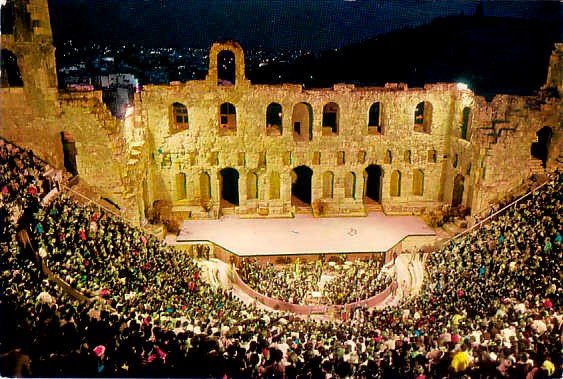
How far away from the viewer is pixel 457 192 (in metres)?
35.2

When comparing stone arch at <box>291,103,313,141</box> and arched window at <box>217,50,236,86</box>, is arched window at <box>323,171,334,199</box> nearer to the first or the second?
stone arch at <box>291,103,313,141</box>

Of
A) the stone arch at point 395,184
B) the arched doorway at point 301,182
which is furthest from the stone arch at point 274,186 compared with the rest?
the stone arch at point 395,184

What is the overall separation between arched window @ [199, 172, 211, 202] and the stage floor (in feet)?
6.57

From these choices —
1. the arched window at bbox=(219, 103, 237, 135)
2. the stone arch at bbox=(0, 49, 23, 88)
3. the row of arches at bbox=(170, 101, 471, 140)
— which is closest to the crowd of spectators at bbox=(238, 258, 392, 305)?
the row of arches at bbox=(170, 101, 471, 140)

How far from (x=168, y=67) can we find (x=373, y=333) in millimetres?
24165

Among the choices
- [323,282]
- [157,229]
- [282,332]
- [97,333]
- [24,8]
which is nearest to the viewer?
[97,333]

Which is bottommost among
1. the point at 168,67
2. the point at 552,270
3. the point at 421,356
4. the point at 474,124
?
the point at 421,356

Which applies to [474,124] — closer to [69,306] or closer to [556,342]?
[556,342]

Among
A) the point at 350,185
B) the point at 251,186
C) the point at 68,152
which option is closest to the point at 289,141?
the point at 251,186

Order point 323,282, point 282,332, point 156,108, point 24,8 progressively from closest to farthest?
1. point 282,332
2. point 24,8
3. point 323,282
4. point 156,108

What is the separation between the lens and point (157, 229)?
30938 mm

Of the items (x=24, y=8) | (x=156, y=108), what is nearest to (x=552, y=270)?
(x=156, y=108)

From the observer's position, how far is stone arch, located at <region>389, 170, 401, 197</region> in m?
36.1

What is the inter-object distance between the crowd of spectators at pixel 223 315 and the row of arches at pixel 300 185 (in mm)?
8930
